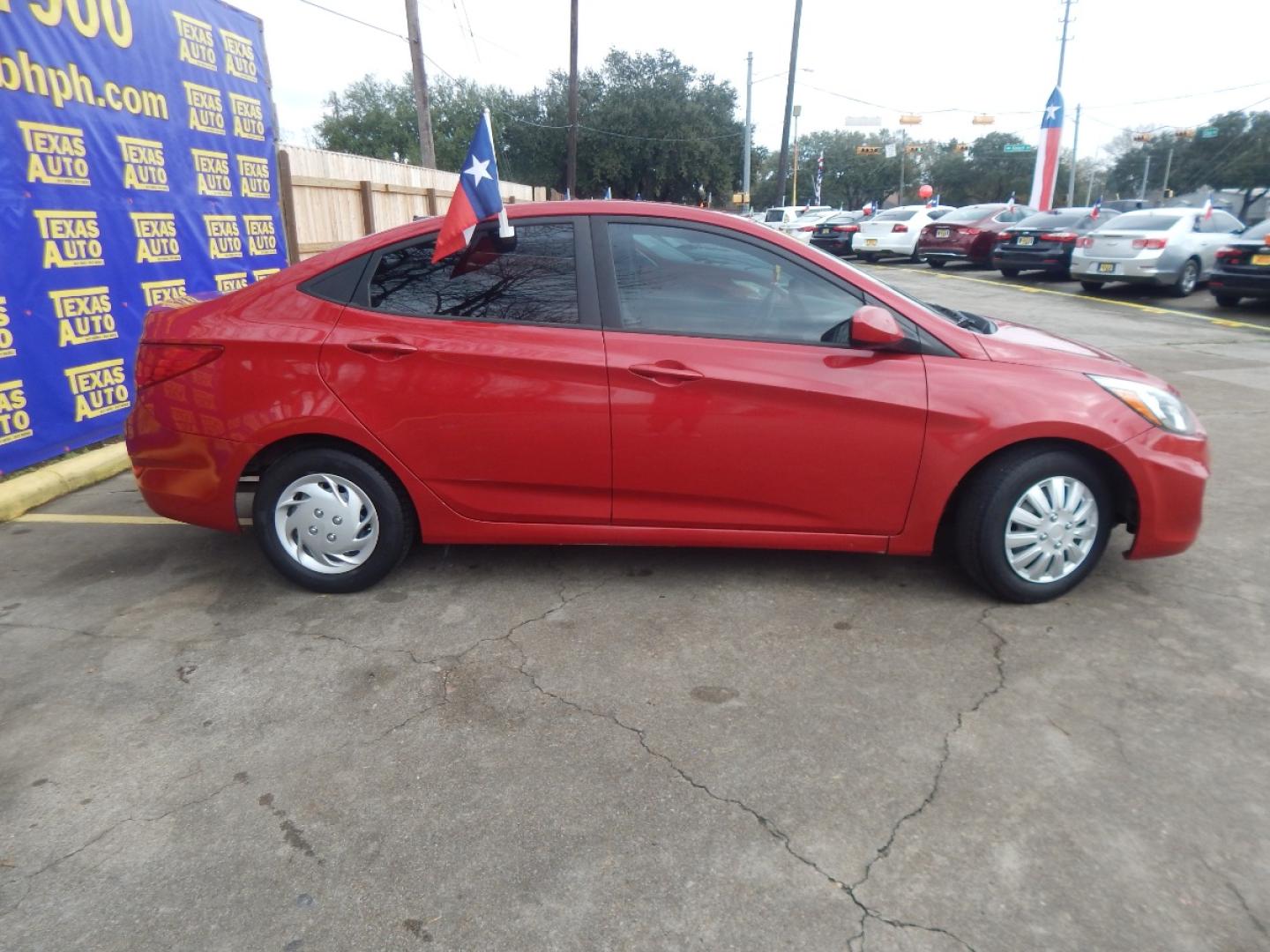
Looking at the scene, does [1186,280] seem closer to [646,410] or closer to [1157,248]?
[1157,248]

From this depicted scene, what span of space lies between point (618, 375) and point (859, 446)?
3.24 feet

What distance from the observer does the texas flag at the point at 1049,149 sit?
31.2 metres

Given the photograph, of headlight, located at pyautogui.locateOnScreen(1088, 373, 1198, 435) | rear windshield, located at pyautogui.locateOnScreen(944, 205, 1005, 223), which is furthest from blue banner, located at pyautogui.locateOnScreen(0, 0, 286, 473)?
rear windshield, located at pyautogui.locateOnScreen(944, 205, 1005, 223)

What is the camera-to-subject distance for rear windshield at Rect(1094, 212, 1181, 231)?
47.8 feet

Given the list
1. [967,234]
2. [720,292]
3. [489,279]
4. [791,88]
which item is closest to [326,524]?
[489,279]

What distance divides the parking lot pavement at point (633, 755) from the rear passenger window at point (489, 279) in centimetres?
121

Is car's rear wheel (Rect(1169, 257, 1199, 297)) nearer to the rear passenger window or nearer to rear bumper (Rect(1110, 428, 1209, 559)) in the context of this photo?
rear bumper (Rect(1110, 428, 1209, 559))

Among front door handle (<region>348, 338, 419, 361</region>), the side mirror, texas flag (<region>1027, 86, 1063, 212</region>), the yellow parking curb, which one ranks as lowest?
the yellow parking curb

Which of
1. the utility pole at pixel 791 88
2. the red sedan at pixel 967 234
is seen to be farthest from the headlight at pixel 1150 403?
the utility pole at pixel 791 88

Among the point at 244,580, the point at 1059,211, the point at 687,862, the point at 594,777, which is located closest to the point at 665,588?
the point at 594,777

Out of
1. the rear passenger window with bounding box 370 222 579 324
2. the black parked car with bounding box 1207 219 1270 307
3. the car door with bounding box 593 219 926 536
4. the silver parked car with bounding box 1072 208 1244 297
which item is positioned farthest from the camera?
the silver parked car with bounding box 1072 208 1244 297

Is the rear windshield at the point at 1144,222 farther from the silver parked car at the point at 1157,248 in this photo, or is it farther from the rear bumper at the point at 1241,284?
the rear bumper at the point at 1241,284

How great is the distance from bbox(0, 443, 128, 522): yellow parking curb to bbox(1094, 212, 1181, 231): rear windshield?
15.4 metres

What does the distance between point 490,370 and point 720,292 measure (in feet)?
3.18
